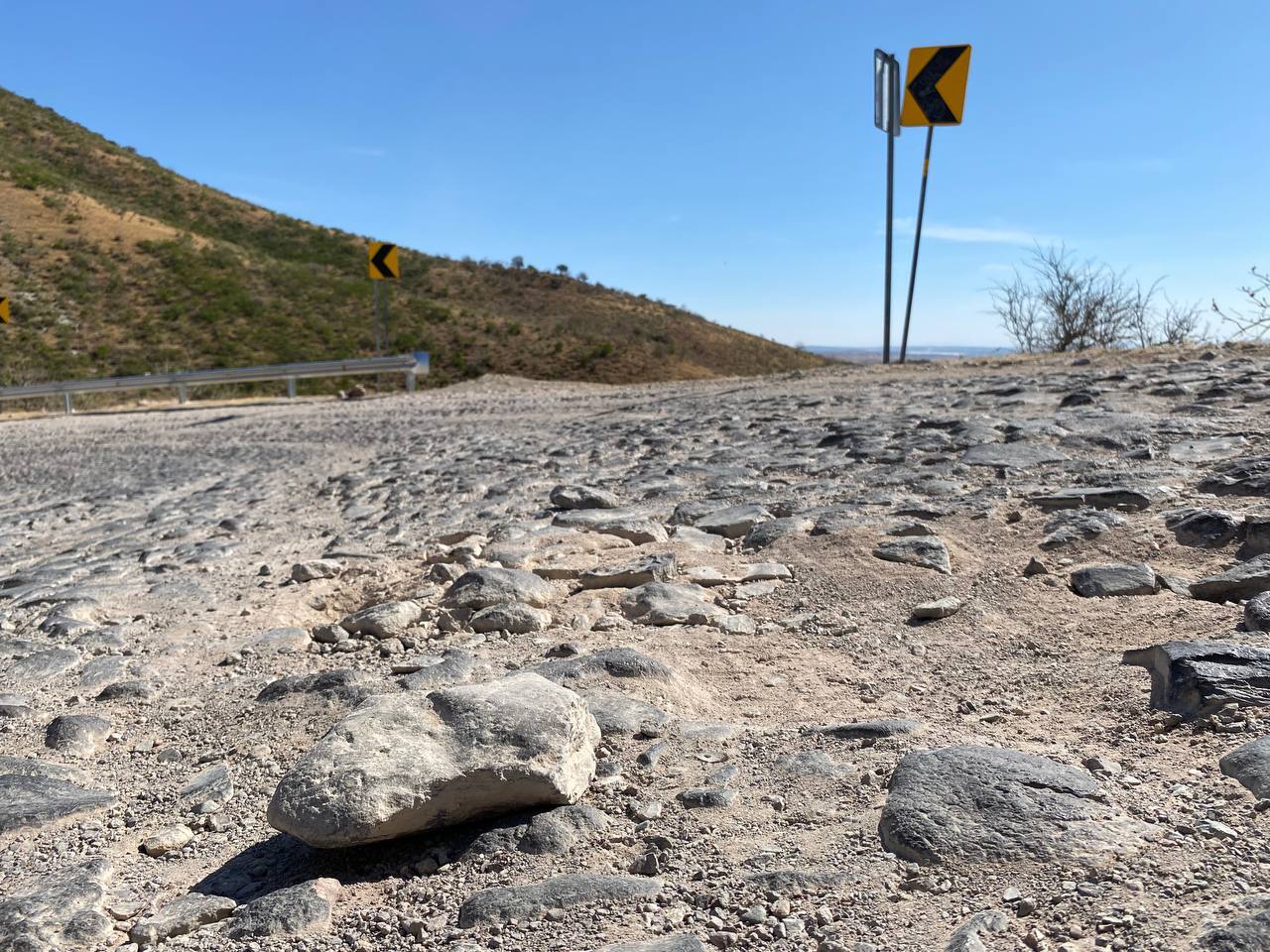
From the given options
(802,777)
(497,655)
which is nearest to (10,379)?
(497,655)

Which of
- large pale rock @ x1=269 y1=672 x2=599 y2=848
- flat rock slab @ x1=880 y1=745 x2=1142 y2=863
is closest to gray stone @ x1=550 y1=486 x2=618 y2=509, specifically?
large pale rock @ x1=269 y1=672 x2=599 y2=848

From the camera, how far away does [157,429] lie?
15.1 meters

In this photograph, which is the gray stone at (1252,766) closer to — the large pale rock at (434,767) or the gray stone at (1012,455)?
the large pale rock at (434,767)

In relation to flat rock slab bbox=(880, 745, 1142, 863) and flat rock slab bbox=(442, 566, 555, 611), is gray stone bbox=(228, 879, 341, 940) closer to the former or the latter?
flat rock slab bbox=(880, 745, 1142, 863)

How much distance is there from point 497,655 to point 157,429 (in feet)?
41.2

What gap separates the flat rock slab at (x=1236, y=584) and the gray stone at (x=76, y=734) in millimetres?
4237

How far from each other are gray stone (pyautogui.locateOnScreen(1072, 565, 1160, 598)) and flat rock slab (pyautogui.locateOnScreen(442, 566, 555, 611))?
2.34 m

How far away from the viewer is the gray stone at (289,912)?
250 cm

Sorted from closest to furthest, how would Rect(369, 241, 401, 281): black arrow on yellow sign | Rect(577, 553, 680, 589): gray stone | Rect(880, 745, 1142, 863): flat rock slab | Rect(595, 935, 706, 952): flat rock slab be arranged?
Rect(595, 935, 706, 952): flat rock slab, Rect(880, 745, 1142, 863): flat rock slab, Rect(577, 553, 680, 589): gray stone, Rect(369, 241, 401, 281): black arrow on yellow sign

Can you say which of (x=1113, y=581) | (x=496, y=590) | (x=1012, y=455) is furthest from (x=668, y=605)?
(x=1012, y=455)

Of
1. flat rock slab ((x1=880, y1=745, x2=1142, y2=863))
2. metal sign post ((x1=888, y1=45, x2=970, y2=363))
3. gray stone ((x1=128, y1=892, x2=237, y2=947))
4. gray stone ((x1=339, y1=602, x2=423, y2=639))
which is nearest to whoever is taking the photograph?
flat rock slab ((x1=880, y1=745, x2=1142, y2=863))

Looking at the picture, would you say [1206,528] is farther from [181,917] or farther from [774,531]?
[181,917]

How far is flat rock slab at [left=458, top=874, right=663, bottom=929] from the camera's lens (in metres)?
2.47

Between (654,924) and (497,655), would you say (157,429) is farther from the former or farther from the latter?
(654,924)
